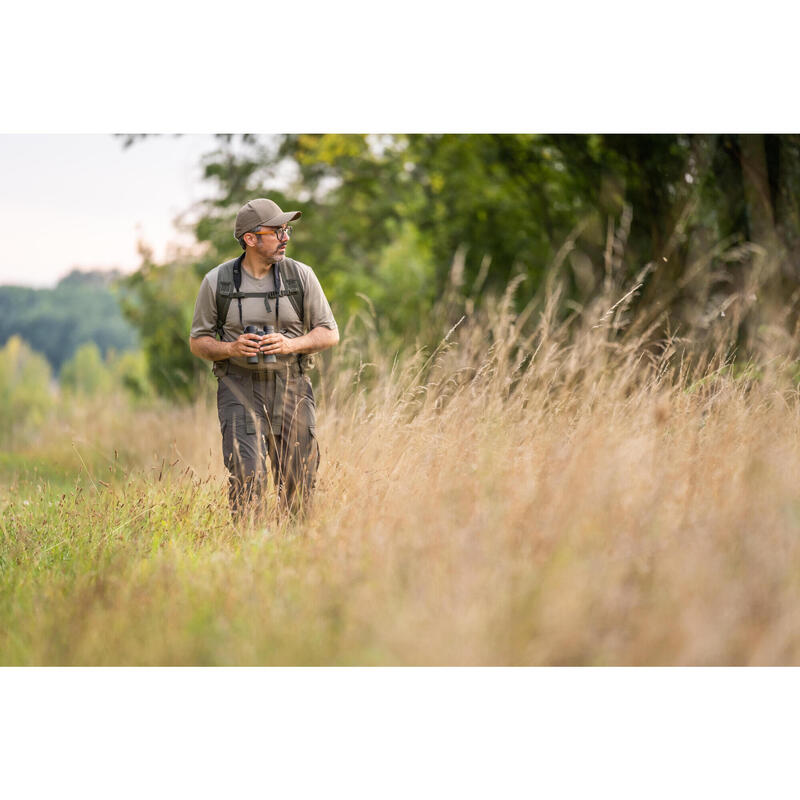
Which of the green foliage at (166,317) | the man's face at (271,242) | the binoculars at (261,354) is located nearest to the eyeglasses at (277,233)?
the man's face at (271,242)

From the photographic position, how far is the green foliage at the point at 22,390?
12.1 m

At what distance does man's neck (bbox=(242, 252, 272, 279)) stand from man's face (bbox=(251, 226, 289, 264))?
0.05 metres

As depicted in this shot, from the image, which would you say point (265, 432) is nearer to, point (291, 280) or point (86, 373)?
point (291, 280)

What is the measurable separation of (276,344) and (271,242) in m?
0.52

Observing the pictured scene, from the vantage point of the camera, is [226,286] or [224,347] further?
[226,286]

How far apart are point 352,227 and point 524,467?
457 inches

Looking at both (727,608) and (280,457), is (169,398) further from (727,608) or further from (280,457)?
(727,608)

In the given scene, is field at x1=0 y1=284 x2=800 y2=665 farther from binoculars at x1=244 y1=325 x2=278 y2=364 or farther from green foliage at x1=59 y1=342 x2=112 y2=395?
green foliage at x1=59 y1=342 x2=112 y2=395

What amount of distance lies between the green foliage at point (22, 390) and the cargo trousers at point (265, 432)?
8.09 metres

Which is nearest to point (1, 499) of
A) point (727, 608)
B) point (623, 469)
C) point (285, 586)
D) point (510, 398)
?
point (285, 586)

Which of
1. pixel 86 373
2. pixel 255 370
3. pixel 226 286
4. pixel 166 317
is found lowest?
pixel 86 373

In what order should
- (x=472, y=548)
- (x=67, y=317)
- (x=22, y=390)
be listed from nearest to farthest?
(x=472, y=548) → (x=67, y=317) → (x=22, y=390)

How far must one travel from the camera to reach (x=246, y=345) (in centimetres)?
428

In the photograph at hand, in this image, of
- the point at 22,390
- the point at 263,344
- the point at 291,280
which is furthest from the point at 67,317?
the point at 263,344
